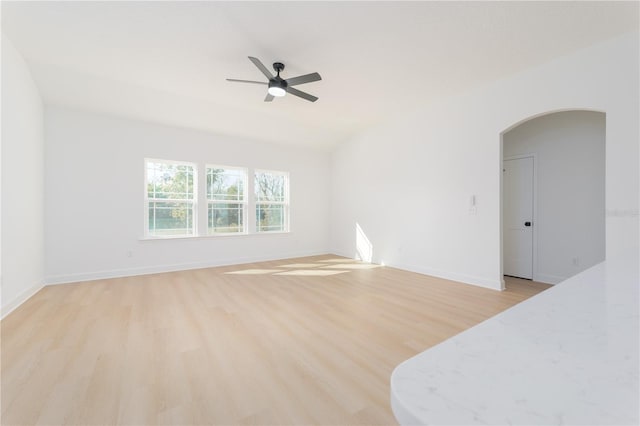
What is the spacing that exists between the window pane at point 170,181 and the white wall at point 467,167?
345cm

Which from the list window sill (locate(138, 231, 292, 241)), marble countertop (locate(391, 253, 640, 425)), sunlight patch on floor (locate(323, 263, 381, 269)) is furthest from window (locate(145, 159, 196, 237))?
marble countertop (locate(391, 253, 640, 425))

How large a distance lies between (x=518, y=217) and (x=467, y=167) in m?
1.35

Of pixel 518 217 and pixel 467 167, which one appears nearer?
pixel 467 167

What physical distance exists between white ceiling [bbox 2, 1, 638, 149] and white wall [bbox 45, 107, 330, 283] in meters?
0.47

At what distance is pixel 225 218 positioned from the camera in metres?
5.83

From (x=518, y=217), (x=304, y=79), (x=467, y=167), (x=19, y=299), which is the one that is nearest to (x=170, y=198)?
(x=19, y=299)

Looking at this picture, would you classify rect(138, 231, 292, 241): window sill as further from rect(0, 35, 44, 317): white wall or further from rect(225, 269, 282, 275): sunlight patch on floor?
rect(0, 35, 44, 317): white wall

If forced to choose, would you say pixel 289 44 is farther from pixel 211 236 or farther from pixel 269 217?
pixel 269 217

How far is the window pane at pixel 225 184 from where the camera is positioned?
5.65m

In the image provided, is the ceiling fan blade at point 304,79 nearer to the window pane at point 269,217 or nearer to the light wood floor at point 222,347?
the light wood floor at point 222,347

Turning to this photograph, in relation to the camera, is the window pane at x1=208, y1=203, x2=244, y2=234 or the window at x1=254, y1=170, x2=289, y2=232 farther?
the window at x1=254, y1=170, x2=289, y2=232

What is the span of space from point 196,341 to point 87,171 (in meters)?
3.85

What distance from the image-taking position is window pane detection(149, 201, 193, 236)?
5074 millimetres

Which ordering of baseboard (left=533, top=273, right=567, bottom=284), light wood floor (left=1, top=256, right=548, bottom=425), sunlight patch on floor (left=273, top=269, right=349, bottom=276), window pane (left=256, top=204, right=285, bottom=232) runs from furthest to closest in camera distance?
1. window pane (left=256, top=204, right=285, bottom=232)
2. sunlight patch on floor (left=273, top=269, right=349, bottom=276)
3. baseboard (left=533, top=273, right=567, bottom=284)
4. light wood floor (left=1, top=256, right=548, bottom=425)
